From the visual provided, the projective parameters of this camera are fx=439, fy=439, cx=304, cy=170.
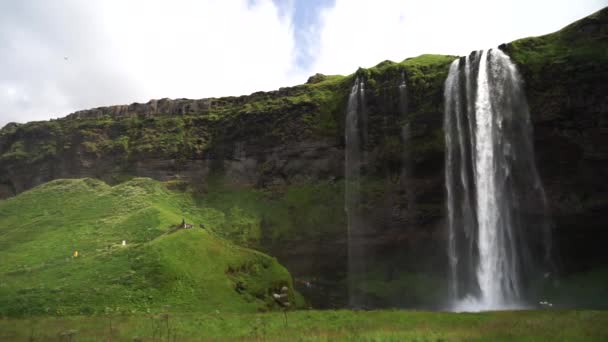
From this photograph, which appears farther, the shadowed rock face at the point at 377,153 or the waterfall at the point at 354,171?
the waterfall at the point at 354,171

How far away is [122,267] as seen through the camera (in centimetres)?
3053

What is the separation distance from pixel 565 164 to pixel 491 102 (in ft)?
30.2

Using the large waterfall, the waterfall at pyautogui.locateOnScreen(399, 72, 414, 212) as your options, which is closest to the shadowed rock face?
the waterfall at pyautogui.locateOnScreen(399, 72, 414, 212)

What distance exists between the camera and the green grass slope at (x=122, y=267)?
26.7 metres

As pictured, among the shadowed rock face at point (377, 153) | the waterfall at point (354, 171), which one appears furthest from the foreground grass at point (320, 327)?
the waterfall at point (354, 171)

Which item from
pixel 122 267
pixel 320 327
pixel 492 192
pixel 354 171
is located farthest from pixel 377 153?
pixel 320 327

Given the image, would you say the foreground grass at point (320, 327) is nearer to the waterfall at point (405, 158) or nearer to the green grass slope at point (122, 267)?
the green grass slope at point (122, 267)

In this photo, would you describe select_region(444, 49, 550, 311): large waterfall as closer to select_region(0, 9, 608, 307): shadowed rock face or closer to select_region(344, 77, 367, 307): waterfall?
select_region(0, 9, 608, 307): shadowed rock face

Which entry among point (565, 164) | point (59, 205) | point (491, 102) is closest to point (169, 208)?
point (59, 205)

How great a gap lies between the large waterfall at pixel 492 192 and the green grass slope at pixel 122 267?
18897 millimetres

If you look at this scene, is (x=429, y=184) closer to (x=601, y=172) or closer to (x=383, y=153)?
(x=383, y=153)

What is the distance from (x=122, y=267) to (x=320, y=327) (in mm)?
17314

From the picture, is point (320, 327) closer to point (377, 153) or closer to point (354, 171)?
point (377, 153)

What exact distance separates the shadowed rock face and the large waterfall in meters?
1.57
